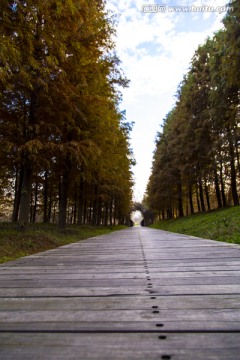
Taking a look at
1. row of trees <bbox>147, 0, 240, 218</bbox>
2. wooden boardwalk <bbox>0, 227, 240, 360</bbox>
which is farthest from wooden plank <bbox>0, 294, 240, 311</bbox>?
row of trees <bbox>147, 0, 240, 218</bbox>

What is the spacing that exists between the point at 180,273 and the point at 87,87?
9367mm

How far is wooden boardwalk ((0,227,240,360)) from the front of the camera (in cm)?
128

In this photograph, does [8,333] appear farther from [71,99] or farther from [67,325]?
[71,99]

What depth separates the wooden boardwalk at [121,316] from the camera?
4.19ft

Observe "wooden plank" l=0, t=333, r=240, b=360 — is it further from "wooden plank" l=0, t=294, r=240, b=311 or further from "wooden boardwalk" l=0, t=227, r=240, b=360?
"wooden plank" l=0, t=294, r=240, b=311

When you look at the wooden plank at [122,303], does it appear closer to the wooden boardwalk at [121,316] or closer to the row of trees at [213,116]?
the wooden boardwalk at [121,316]

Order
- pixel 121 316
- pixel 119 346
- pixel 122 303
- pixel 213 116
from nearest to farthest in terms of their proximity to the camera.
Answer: pixel 119 346 → pixel 121 316 → pixel 122 303 → pixel 213 116

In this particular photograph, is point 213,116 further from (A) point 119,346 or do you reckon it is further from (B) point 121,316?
(A) point 119,346

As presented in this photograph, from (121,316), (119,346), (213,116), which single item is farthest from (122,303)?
(213,116)

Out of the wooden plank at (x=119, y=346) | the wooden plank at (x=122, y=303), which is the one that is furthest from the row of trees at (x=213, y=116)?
the wooden plank at (x=119, y=346)

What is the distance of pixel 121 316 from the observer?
171 centimetres

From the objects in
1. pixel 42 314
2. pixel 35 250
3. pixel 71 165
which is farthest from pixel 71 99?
pixel 42 314

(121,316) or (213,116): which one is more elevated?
(213,116)

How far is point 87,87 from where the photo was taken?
11.0 meters
